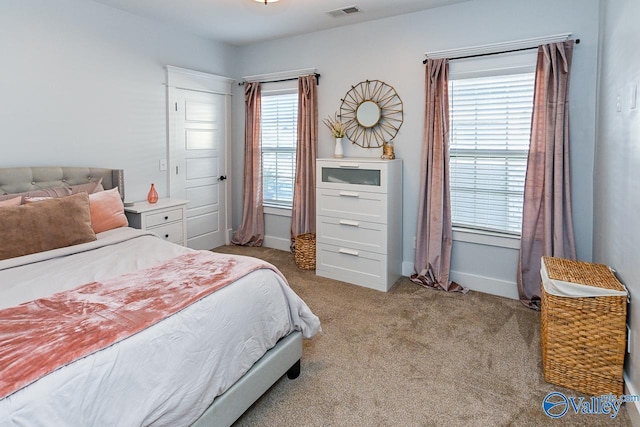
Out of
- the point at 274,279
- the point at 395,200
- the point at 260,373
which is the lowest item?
the point at 260,373

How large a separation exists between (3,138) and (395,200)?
3.26m

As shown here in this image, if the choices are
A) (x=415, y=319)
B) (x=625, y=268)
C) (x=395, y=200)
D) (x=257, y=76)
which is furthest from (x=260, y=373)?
(x=257, y=76)

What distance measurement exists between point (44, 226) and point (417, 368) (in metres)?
2.48

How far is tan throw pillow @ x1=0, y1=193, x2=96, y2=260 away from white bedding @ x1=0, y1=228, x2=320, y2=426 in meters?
0.10

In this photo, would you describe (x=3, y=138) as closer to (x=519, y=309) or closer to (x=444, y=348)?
(x=444, y=348)

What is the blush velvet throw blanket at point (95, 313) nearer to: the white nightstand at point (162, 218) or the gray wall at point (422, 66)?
the white nightstand at point (162, 218)

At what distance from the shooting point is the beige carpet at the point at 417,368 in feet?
6.42

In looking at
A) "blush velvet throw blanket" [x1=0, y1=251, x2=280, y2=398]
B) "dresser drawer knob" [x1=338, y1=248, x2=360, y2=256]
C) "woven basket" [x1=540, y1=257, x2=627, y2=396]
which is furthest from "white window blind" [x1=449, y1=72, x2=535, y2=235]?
"blush velvet throw blanket" [x1=0, y1=251, x2=280, y2=398]

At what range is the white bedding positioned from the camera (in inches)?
46.4

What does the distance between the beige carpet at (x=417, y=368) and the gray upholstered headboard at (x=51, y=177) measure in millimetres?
2068

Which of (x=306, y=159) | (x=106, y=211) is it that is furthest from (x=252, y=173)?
(x=106, y=211)

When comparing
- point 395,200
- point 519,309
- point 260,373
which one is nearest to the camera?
point 260,373

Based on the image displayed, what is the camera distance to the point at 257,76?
471 centimetres

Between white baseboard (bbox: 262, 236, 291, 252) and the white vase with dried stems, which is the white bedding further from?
white baseboard (bbox: 262, 236, 291, 252)
